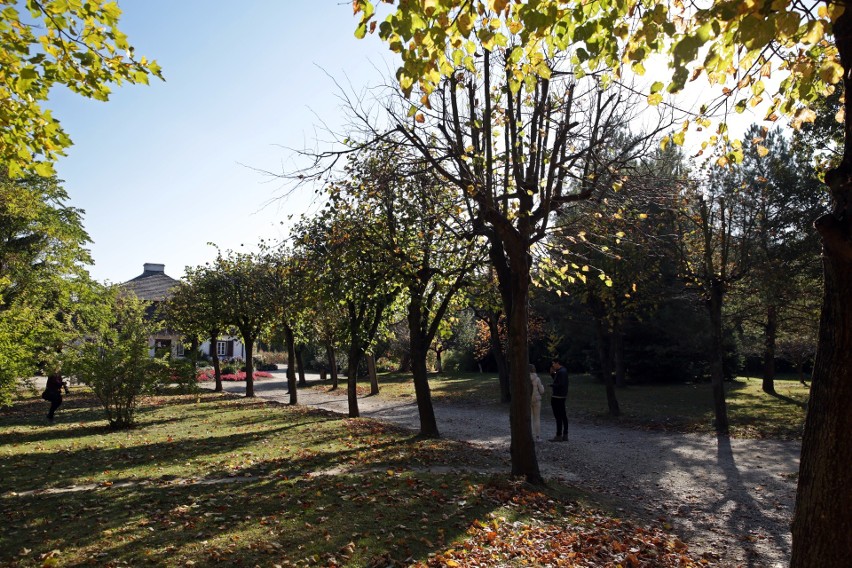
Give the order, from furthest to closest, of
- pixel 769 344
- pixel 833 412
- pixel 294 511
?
1. pixel 769 344
2. pixel 294 511
3. pixel 833 412

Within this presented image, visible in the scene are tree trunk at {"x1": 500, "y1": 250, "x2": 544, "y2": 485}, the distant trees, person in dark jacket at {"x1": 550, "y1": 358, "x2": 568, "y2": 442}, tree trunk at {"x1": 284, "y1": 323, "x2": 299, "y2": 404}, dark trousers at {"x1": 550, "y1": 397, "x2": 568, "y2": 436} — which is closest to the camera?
tree trunk at {"x1": 500, "y1": 250, "x2": 544, "y2": 485}

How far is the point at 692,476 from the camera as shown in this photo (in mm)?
10680

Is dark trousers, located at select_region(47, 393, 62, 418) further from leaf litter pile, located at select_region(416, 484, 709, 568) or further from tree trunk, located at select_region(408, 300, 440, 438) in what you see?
leaf litter pile, located at select_region(416, 484, 709, 568)

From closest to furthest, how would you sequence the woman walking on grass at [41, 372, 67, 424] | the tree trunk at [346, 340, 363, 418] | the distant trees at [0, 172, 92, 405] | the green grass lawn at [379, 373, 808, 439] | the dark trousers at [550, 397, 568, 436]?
the dark trousers at [550, 397, 568, 436], the green grass lawn at [379, 373, 808, 439], the woman walking on grass at [41, 372, 67, 424], the tree trunk at [346, 340, 363, 418], the distant trees at [0, 172, 92, 405]

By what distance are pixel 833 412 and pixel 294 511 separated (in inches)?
210

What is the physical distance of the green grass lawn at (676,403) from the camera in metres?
16.7

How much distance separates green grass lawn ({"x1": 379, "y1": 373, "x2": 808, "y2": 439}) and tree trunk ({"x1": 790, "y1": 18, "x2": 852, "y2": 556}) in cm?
1330

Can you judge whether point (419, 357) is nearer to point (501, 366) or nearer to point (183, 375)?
point (183, 375)

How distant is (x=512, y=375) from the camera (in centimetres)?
868

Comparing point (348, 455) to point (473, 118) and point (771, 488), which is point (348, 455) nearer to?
point (473, 118)

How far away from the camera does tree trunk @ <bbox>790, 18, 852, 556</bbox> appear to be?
3.28m

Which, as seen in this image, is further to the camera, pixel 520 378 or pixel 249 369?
pixel 249 369

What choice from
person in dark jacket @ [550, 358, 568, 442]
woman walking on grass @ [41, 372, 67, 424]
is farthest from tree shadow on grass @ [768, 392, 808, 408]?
woman walking on grass @ [41, 372, 67, 424]

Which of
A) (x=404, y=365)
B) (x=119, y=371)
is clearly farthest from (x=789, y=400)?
(x=404, y=365)
